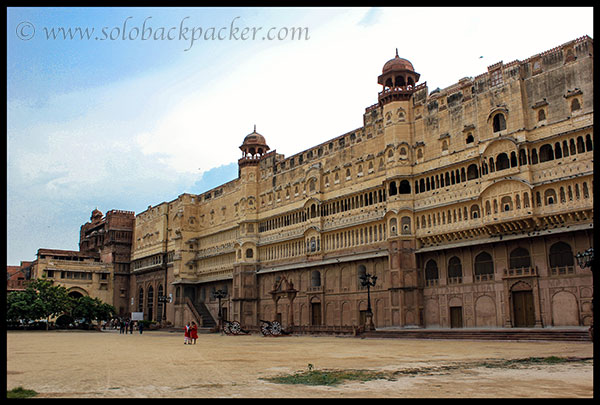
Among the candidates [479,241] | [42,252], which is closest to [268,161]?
[479,241]

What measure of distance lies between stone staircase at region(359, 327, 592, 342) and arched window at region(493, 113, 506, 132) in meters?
13.8

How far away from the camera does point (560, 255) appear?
3541 centimetres

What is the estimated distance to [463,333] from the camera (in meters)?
34.9

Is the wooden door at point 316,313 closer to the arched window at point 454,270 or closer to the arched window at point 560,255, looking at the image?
the arched window at point 454,270

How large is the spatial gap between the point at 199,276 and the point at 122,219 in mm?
26203

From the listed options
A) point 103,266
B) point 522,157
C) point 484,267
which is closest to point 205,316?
point 103,266

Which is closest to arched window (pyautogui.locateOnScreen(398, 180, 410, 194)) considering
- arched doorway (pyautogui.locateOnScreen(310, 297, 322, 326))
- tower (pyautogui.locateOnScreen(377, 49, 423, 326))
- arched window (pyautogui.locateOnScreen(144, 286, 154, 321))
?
tower (pyautogui.locateOnScreen(377, 49, 423, 326))

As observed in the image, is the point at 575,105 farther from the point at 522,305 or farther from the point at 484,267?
the point at 522,305

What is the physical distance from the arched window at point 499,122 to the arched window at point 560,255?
8.89 metres

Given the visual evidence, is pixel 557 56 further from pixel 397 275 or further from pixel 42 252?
pixel 42 252

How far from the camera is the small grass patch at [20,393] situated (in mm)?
10663

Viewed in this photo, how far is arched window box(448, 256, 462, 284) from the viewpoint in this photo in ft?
134

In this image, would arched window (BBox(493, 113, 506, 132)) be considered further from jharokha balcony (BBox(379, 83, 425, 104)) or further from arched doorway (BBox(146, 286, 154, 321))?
arched doorway (BBox(146, 286, 154, 321))

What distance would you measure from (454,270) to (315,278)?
49.8ft
